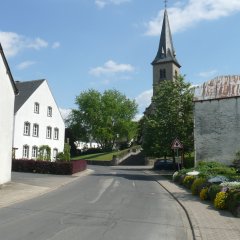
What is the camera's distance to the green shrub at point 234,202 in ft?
44.9

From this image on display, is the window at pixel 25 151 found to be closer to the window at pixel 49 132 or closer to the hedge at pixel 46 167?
the window at pixel 49 132

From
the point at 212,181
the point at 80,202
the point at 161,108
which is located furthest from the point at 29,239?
the point at 161,108

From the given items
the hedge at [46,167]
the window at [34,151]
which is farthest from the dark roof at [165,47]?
the hedge at [46,167]

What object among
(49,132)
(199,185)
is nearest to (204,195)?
(199,185)

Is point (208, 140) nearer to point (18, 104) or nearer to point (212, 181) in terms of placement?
point (212, 181)

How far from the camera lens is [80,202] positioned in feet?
56.7

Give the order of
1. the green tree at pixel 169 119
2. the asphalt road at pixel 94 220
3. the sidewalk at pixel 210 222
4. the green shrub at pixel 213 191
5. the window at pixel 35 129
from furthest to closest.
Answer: the window at pixel 35 129
the green tree at pixel 169 119
the green shrub at pixel 213 191
the sidewalk at pixel 210 222
the asphalt road at pixel 94 220

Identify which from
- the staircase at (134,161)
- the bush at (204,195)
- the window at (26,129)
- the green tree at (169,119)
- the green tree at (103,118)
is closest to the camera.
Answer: the bush at (204,195)

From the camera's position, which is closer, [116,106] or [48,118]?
[48,118]

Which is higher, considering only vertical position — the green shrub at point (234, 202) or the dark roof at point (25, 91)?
the dark roof at point (25, 91)

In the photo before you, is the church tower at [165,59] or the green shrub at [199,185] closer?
the green shrub at [199,185]

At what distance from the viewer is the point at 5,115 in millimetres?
25672

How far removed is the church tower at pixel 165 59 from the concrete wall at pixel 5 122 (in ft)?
231

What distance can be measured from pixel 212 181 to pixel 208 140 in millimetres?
17117
